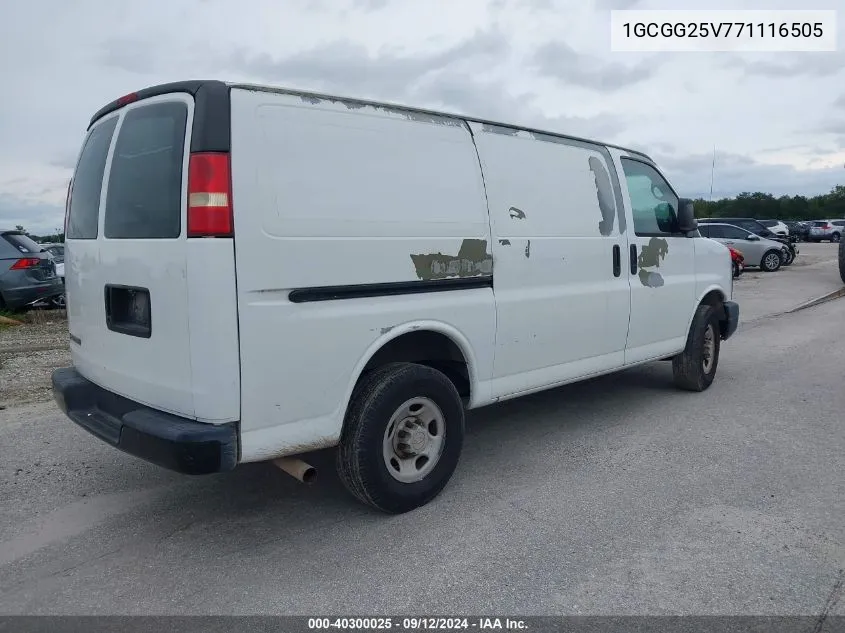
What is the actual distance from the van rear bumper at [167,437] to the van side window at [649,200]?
12.0 ft

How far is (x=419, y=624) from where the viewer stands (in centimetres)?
282

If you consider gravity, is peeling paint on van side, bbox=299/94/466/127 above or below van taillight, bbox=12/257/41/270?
above

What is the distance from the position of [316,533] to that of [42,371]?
203 inches

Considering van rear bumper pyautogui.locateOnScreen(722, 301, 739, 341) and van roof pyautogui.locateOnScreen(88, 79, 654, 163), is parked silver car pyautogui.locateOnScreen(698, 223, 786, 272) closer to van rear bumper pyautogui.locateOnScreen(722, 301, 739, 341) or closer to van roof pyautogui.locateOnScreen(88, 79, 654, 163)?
van rear bumper pyautogui.locateOnScreen(722, 301, 739, 341)

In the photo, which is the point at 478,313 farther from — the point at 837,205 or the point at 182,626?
the point at 837,205

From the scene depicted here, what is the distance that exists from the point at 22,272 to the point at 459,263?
9.81m

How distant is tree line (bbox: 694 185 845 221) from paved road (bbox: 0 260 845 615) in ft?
251

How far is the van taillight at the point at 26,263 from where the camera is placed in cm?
1125

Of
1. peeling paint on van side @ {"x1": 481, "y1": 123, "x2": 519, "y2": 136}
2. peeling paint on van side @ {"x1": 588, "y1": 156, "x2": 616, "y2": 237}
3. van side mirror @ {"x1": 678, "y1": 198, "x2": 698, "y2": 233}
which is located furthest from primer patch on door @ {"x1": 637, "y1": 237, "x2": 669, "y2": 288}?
peeling paint on van side @ {"x1": 481, "y1": 123, "x2": 519, "y2": 136}

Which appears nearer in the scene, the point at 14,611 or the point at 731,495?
the point at 14,611

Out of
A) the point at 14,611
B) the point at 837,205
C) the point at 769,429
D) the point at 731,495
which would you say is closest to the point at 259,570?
the point at 14,611

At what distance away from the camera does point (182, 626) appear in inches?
111

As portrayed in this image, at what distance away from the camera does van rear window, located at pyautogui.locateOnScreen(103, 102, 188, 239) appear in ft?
10.4

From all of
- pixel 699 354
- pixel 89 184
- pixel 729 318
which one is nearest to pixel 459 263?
pixel 89 184
